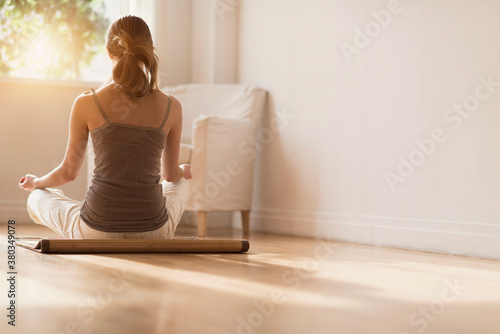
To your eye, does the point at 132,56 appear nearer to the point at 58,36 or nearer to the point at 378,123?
the point at 378,123

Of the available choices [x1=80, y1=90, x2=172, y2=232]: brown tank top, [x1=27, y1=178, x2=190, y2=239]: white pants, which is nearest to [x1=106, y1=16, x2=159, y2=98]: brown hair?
[x1=80, y1=90, x2=172, y2=232]: brown tank top

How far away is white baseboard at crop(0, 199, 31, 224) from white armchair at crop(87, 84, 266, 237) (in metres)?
0.79

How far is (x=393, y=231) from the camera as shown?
11.2 feet

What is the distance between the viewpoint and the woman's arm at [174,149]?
8.64ft

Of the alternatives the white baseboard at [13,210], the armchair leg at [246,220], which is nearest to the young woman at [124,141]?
the armchair leg at [246,220]

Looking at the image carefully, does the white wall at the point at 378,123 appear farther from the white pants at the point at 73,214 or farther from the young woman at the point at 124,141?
the young woman at the point at 124,141

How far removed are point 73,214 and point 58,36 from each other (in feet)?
9.09

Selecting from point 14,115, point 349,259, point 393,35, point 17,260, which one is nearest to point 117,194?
point 17,260

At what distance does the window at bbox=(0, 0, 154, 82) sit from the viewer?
4.92m

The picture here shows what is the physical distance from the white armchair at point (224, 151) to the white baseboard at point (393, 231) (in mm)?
251

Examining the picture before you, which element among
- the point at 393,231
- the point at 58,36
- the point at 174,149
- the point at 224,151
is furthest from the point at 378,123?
the point at 58,36

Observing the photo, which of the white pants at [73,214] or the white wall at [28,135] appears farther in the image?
the white wall at [28,135]

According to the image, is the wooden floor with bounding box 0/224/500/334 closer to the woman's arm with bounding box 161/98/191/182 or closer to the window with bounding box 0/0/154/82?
the woman's arm with bounding box 161/98/191/182

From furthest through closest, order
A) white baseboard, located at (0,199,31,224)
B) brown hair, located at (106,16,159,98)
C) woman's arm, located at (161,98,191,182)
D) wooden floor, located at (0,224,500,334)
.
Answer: white baseboard, located at (0,199,31,224), woman's arm, located at (161,98,191,182), brown hair, located at (106,16,159,98), wooden floor, located at (0,224,500,334)
